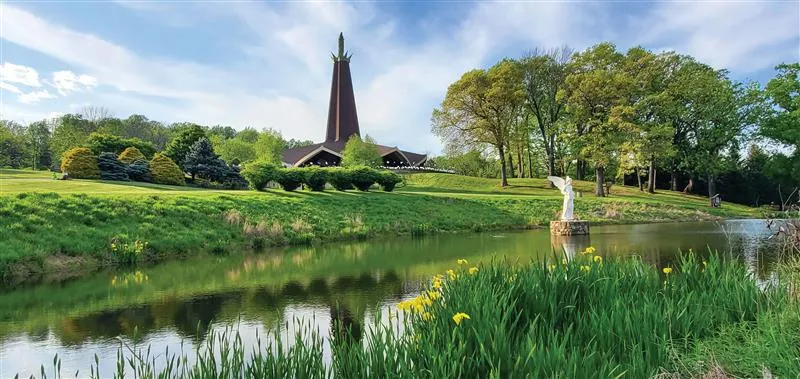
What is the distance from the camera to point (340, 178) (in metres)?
27.7

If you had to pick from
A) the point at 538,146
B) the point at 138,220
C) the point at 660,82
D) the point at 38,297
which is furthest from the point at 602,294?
the point at 538,146

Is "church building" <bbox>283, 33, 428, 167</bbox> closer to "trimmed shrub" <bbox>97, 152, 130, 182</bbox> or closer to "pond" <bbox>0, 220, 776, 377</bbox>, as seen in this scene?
"trimmed shrub" <bbox>97, 152, 130, 182</bbox>

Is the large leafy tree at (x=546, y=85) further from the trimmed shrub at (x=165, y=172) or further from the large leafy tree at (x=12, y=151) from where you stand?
the large leafy tree at (x=12, y=151)

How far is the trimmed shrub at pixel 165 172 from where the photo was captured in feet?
98.3

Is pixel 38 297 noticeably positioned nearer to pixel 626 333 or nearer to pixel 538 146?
pixel 626 333

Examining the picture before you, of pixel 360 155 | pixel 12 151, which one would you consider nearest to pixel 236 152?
pixel 360 155

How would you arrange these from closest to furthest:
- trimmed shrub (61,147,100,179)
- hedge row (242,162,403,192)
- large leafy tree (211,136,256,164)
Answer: hedge row (242,162,403,192), trimmed shrub (61,147,100,179), large leafy tree (211,136,256,164)

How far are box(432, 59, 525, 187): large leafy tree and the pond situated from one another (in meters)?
26.7

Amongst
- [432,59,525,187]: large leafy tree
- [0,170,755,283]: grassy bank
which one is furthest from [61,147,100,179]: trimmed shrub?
[432,59,525,187]: large leafy tree

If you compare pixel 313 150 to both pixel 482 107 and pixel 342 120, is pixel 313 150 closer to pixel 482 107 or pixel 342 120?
pixel 342 120

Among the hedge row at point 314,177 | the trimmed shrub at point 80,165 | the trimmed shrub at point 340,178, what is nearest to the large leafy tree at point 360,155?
the hedge row at point 314,177

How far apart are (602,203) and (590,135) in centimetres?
825

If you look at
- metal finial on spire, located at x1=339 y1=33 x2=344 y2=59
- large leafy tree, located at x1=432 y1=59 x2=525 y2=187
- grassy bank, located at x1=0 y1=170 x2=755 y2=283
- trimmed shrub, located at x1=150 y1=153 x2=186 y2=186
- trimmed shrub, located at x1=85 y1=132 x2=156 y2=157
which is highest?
metal finial on spire, located at x1=339 y1=33 x2=344 y2=59

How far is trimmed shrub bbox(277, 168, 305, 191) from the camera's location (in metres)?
25.5
